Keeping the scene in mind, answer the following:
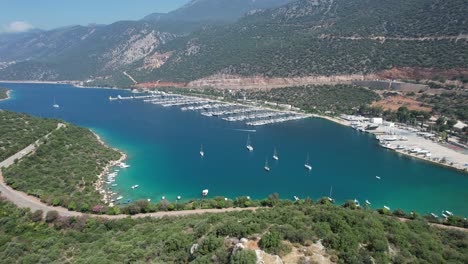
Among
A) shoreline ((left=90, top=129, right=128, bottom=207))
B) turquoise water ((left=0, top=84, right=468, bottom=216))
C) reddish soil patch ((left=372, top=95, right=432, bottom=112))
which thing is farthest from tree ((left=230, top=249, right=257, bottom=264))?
reddish soil patch ((left=372, top=95, right=432, bottom=112))

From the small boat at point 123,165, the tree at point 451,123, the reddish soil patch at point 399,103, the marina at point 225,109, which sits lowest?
the small boat at point 123,165

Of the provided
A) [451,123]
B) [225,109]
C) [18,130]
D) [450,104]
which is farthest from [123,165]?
[450,104]

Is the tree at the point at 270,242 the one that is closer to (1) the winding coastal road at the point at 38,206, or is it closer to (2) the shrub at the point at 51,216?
(1) the winding coastal road at the point at 38,206

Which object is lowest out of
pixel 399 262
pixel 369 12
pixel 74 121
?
pixel 74 121

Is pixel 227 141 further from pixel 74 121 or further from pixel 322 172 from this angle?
pixel 74 121

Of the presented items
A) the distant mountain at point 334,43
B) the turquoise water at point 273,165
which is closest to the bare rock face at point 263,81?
the distant mountain at point 334,43

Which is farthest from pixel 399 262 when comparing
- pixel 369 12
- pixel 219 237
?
pixel 369 12

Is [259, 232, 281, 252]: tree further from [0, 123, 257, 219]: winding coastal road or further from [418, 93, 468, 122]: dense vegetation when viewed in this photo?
[418, 93, 468, 122]: dense vegetation
